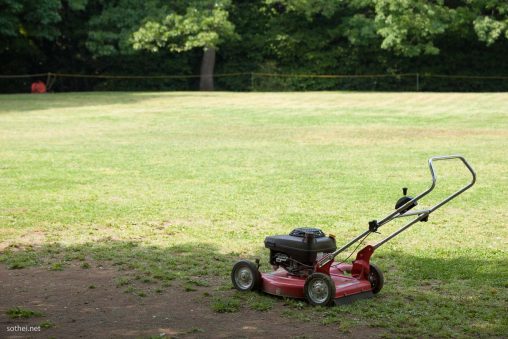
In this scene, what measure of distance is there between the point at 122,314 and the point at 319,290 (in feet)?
5.69

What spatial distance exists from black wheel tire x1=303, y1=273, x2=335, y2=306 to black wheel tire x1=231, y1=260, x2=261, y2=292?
1.84 ft

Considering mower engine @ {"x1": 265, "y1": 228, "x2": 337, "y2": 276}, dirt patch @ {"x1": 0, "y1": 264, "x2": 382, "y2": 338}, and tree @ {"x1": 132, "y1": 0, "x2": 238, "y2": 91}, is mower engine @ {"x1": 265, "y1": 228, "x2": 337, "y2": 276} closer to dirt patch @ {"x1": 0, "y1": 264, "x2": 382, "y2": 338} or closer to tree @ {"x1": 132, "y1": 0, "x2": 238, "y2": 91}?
dirt patch @ {"x1": 0, "y1": 264, "x2": 382, "y2": 338}

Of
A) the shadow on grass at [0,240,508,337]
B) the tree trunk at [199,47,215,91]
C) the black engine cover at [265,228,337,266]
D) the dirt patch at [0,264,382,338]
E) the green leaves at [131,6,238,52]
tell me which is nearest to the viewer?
the dirt patch at [0,264,382,338]

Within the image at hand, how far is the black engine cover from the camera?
7820 millimetres

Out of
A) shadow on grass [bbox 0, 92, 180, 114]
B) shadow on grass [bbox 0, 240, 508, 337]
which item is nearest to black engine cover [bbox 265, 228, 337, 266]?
shadow on grass [bbox 0, 240, 508, 337]

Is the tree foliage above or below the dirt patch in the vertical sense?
above

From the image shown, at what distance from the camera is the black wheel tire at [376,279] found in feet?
26.7

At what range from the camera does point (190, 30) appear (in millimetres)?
44750

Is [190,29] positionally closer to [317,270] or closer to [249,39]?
[249,39]

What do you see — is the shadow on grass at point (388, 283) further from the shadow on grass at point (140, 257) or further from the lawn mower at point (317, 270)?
the lawn mower at point (317, 270)

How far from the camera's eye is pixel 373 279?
26.9ft

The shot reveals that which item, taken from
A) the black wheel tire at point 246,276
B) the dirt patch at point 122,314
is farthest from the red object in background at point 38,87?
the black wheel tire at point 246,276

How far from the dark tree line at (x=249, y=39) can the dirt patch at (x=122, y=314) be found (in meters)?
35.5

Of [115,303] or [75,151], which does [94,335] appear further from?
[75,151]
